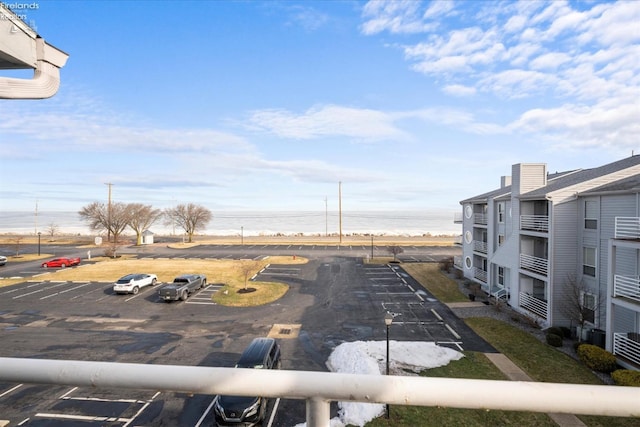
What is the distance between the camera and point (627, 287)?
16094 mm

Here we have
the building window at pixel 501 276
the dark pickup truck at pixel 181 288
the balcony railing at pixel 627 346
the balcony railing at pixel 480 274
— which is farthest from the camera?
the balcony railing at pixel 480 274

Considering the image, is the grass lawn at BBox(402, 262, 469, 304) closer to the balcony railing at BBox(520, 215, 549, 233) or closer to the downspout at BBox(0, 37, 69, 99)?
the balcony railing at BBox(520, 215, 549, 233)

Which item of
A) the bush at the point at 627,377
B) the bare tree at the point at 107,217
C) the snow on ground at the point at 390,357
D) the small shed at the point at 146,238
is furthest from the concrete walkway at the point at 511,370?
the bare tree at the point at 107,217

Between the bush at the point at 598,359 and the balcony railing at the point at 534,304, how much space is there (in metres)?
5.76

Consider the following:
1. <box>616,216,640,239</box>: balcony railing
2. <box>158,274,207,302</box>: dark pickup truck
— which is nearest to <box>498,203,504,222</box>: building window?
<box>616,216,640,239</box>: balcony railing

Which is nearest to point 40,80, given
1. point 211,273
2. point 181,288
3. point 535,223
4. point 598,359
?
point 598,359

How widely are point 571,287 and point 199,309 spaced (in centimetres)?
2505

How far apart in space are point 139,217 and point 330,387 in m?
80.6

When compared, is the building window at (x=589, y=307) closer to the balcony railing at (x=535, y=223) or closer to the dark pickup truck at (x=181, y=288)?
the balcony railing at (x=535, y=223)

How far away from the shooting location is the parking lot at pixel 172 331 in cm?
1266

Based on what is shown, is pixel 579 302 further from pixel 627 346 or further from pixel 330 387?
pixel 330 387

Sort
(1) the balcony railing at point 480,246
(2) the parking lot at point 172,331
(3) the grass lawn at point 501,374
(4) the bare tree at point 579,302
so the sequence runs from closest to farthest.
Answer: (3) the grass lawn at point 501,374 → (2) the parking lot at point 172,331 → (4) the bare tree at point 579,302 → (1) the balcony railing at point 480,246

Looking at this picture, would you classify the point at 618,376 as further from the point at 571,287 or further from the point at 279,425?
the point at 279,425

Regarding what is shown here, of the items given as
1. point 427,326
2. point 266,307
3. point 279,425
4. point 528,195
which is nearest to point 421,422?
point 279,425
